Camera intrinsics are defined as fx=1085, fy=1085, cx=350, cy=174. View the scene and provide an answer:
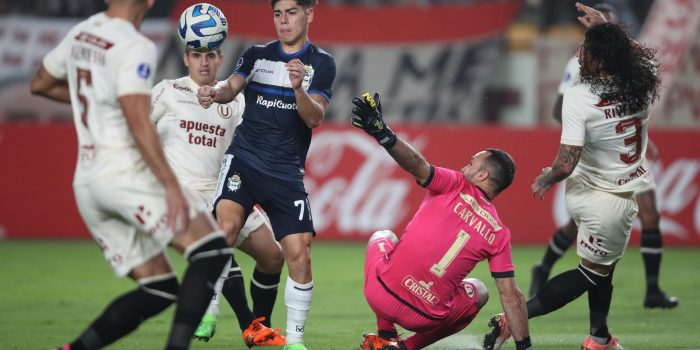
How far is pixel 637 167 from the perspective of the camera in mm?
7500

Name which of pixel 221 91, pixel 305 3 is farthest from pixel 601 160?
pixel 221 91

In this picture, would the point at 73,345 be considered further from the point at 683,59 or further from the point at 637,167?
the point at 683,59

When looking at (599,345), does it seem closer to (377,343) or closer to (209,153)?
(377,343)

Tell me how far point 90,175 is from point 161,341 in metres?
2.61

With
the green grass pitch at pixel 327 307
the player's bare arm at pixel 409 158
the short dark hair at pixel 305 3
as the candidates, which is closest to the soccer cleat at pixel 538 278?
the green grass pitch at pixel 327 307

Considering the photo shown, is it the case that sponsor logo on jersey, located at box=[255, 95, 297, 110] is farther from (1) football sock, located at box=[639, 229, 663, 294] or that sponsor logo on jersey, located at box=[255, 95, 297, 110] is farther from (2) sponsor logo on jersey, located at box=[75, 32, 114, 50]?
(1) football sock, located at box=[639, 229, 663, 294]

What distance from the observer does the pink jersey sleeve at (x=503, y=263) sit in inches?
259

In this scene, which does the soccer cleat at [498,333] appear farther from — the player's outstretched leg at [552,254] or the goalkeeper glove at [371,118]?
the player's outstretched leg at [552,254]

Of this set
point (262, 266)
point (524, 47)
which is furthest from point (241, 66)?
point (524, 47)

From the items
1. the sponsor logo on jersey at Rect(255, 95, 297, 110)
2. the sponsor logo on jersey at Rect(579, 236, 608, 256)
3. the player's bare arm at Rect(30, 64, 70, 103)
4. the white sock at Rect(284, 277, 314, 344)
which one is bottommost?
the white sock at Rect(284, 277, 314, 344)

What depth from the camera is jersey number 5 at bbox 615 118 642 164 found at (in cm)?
726

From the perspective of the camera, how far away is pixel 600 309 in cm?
748

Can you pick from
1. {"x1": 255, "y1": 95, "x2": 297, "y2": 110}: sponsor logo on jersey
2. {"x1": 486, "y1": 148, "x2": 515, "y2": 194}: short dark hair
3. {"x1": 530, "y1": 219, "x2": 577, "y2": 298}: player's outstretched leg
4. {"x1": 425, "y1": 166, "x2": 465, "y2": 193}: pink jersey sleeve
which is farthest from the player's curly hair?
{"x1": 530, "y1": 219, "x2": 577, "y2": 298}: player's outstretched leg

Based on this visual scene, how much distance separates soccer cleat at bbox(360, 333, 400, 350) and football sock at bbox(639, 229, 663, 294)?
3689 millimetres
